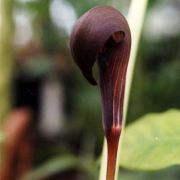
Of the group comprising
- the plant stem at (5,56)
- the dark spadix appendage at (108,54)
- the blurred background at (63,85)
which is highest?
the dark spadix appendage at (108,54)

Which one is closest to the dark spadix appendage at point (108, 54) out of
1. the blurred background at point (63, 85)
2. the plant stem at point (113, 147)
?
the plant stem at point (113, 147)

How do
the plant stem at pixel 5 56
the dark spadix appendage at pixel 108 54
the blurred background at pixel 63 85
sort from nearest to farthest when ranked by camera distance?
the dark spadix appendage at pixel 108 54 → the plant stem at pixel 5 56 → the blurred background at pixel 63 85

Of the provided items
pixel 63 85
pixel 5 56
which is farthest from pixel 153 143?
pixel 63 85

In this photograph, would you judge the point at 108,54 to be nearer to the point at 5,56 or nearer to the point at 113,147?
the point at 113,147

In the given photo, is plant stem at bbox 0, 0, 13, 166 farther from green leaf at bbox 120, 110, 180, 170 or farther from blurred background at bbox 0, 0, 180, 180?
green leaf at bbox 120, 110, 180, 170

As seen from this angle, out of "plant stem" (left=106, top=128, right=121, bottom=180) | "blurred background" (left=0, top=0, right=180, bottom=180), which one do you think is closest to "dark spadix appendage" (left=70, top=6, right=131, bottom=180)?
"plant stem" (left=106, top=128, right=121, bottom=180)

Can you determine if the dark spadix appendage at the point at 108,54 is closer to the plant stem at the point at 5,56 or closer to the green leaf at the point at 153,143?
the green leaf at the point at 153,143

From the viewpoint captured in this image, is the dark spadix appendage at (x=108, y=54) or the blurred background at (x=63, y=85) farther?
the blurred background at (x=63, y=85)
